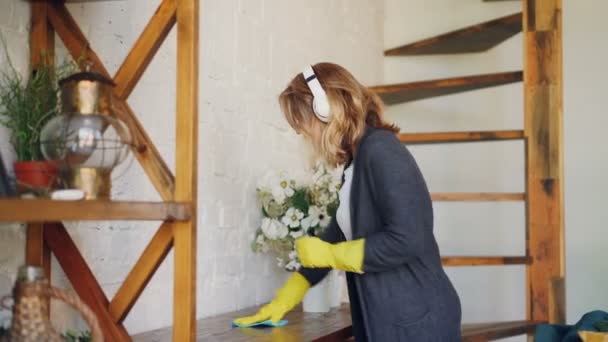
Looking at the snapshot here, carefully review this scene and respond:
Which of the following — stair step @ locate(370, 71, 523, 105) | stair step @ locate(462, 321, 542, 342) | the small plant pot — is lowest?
stair step @ locate(462, 321, 542, 342)

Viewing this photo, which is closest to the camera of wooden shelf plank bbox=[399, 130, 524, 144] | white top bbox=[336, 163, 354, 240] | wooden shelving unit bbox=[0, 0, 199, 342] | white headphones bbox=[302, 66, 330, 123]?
wooden shelving unit bbox=[0, 0, 199, 342]

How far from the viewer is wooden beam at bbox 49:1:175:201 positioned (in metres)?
1.36

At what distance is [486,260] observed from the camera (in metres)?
3.11

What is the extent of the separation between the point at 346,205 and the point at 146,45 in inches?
30.6

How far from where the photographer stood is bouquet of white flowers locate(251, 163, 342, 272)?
236 centimetres

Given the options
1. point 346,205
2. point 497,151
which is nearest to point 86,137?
point 346,205

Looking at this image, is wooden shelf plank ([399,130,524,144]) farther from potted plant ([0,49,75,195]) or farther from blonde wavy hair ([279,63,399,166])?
potted plant ([0,49,75,195])

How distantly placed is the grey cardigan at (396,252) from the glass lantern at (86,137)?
724mm

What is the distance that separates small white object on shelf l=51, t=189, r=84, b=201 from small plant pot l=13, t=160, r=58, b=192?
0.14ft

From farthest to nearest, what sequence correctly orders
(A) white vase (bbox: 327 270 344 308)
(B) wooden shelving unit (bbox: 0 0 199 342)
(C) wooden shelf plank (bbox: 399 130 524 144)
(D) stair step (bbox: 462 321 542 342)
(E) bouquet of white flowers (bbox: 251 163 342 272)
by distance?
(C) wooden shelf plank (bbox: 399 130 524 144)
(D) stair step (bbox: 462 321 542 342)
(A) white vase (bbox: 327 270 344 308)
(E) bouquet of white flowers (bbox: 251 163 342 272)
(B) wooden shelving unit (bbox: 0 0 199 342)

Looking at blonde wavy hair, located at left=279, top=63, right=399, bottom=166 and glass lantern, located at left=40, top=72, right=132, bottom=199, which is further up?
blonde wavy hair, located at left=279, top=63, right=399, bottom=166

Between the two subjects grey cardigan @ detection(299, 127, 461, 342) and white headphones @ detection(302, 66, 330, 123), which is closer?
grey cardigan @ detection(299, 127, 461, 342)

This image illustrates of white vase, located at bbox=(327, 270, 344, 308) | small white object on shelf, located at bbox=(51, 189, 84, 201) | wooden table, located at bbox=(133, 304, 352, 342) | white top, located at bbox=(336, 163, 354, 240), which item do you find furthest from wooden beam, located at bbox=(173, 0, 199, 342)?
white vase, located at bbox=(327, 270, 344, 308)

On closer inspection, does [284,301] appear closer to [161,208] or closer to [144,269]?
[144,269]
